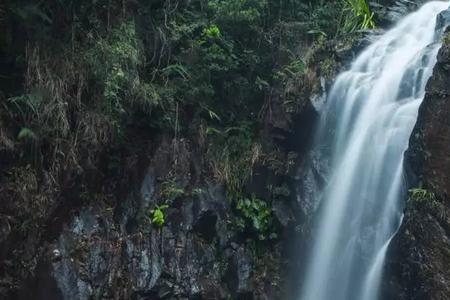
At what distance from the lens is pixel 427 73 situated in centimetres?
→ 788

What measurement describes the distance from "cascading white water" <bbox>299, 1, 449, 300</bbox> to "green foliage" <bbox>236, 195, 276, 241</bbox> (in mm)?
782

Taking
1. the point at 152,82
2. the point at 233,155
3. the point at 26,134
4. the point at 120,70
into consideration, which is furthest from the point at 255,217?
the point at 26,134

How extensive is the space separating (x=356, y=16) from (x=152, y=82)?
4294 millimetres

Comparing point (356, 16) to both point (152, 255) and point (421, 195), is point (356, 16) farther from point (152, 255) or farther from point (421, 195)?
point (152, 255)

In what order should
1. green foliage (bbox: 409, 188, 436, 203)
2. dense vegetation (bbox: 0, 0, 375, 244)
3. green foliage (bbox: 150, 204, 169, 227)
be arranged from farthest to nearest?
1. green foliage (bbox: 150, 204, 169, 227)
2. dense vegetation (bbox: 0, 0, 375, 244)
3. green foliage (bbox: 409, 188, 436, 203)

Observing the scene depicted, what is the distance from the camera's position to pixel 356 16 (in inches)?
397

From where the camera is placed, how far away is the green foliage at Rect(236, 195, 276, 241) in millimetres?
8148

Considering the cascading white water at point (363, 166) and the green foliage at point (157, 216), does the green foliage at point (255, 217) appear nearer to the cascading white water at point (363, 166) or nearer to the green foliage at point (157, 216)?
the cascading white water at point (363, 166)

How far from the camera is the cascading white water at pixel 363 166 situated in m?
7.01

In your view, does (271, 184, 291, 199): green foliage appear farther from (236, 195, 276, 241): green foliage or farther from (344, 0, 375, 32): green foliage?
(344, 0, 375, 32): green foliage

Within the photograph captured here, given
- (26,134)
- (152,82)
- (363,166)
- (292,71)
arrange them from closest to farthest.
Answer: (26,134) → (363,166) → (152,82) → (292,71)

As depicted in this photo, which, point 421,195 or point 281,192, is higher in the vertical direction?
point 281,192

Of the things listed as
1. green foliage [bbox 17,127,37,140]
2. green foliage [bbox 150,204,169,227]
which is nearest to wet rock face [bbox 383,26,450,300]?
green foliage [bbox 150,204,169,227]

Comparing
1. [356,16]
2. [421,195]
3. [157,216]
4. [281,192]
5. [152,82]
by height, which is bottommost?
[157,216]
